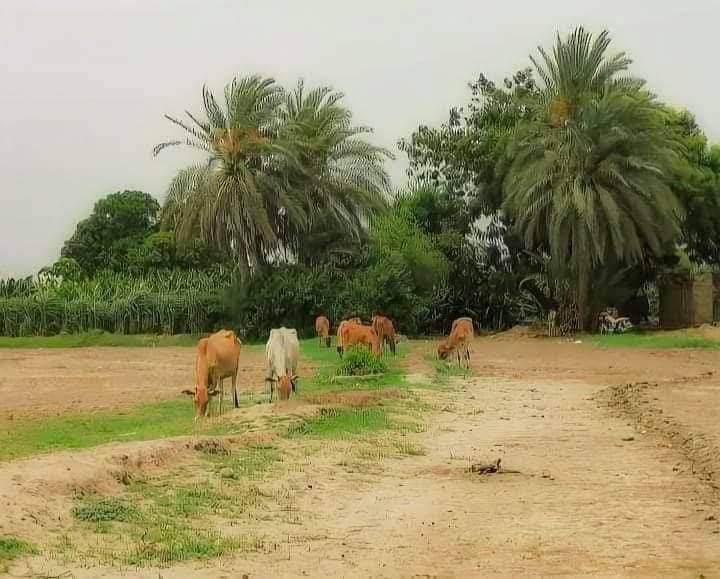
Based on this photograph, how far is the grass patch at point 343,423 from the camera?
12.6 meters

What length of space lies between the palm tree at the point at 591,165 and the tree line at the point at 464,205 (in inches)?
2.6

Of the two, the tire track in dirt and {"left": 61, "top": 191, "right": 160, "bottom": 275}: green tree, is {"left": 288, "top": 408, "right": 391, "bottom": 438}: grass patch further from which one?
{"left": 61, "top": 191, "right": 160, "bottom": 275}: green tree

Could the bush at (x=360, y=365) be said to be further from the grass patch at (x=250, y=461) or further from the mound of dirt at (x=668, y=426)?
the grass patch at (x=250, y=461)

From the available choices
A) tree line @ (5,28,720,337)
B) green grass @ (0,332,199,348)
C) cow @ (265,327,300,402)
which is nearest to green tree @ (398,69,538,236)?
tree line @ (5,28,720,337)

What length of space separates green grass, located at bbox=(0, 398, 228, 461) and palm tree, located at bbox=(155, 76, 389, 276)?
22.9 meters

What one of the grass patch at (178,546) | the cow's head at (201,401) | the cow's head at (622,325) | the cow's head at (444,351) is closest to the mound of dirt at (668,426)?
the grass patch at (178,546)

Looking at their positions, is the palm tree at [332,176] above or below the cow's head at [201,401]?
above

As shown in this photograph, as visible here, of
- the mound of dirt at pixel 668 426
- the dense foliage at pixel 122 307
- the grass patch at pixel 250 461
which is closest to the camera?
the grass patch at pixel 250 461

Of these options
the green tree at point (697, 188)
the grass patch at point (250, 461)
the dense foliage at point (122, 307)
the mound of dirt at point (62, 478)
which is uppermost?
the green tree at point (697, 188)

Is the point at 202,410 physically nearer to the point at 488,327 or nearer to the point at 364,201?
the point at 364,201

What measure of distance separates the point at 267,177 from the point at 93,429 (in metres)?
26.4

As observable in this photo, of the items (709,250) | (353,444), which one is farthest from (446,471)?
(709,250)

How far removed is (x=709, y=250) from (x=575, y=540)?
39.8 metres

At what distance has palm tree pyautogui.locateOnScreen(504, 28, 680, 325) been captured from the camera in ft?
118
